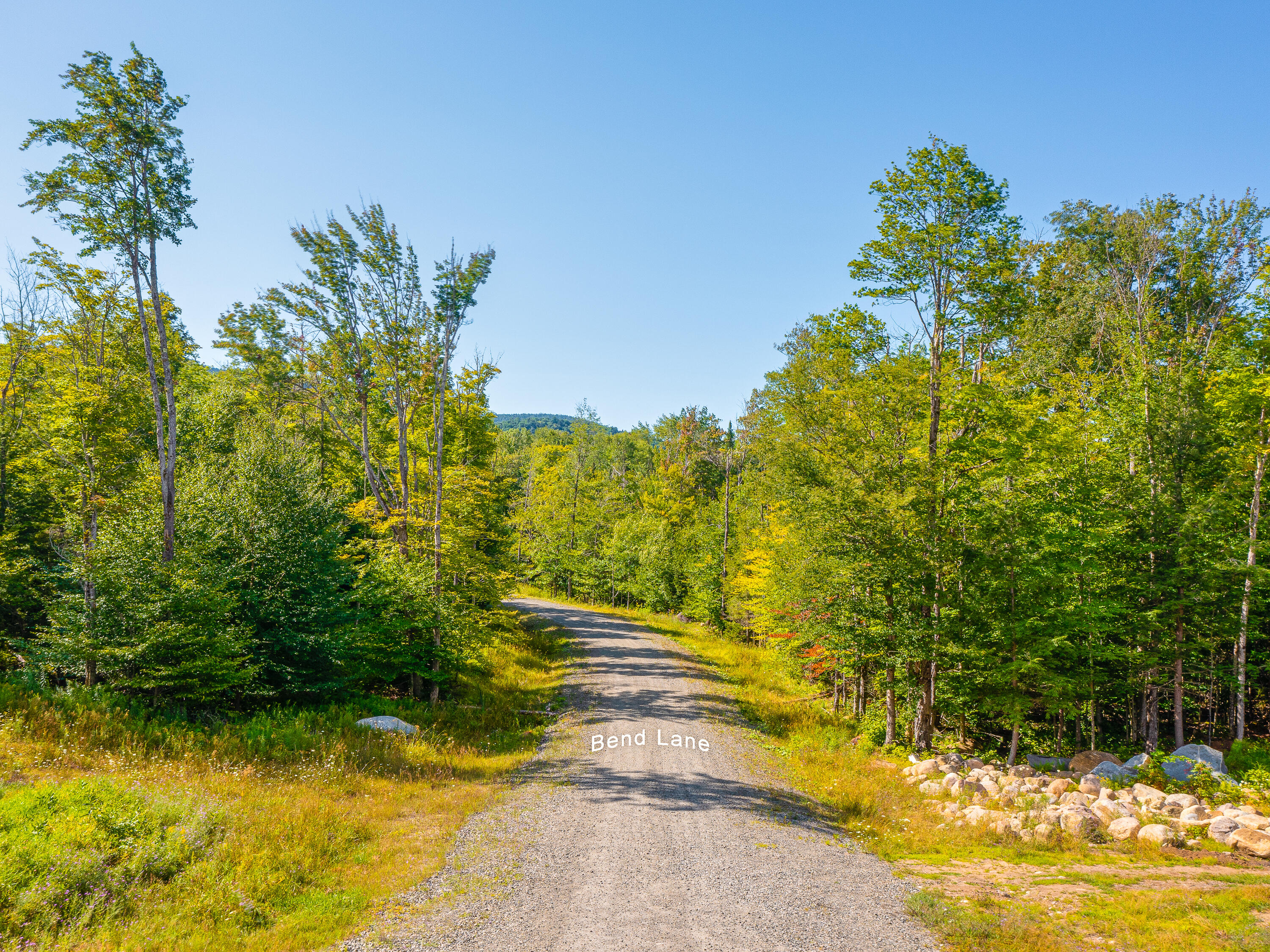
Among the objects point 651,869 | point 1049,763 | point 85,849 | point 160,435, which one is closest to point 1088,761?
point 1049,763

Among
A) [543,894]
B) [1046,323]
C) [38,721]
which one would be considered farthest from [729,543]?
[38,721]

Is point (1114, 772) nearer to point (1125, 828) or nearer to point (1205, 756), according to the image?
point (1205, 756)

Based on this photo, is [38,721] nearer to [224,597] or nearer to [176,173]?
[224,597]

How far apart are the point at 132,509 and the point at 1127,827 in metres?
25.4

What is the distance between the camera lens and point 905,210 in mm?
15367

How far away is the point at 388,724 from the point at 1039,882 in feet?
46.6

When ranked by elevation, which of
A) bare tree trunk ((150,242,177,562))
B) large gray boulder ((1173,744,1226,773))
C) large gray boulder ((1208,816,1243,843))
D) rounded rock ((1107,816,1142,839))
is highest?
Answer: bare tree trunk ((150,242,177,562))

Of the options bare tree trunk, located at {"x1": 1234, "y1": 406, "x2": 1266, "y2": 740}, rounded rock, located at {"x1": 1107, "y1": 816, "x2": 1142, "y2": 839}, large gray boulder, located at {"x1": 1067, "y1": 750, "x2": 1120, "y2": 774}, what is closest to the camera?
rounded rock, located at {"x1": 1107, "y1": 816, "x2": 1142, "y2": 839}

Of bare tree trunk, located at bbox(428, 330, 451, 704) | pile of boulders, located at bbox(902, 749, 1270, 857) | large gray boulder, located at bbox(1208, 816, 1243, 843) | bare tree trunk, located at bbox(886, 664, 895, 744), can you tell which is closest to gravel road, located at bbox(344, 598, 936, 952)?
pile of boulders, located at bbox(902, 749, 1270, 857)

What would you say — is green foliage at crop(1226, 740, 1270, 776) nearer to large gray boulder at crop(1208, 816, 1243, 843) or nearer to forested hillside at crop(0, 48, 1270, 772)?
forested hillside at crop(0, 48, 1270, 772)

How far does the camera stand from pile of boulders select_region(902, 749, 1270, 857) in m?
9.94

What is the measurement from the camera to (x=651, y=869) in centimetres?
859

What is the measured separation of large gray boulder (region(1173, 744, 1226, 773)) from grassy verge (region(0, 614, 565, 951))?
16.0 meters

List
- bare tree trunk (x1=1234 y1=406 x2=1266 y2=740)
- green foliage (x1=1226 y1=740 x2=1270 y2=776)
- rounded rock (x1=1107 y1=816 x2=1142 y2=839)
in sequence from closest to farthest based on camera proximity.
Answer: rounded rock (x1=1107 y1=816 x2=1142 y2=839) → green foliage (x1=1226 y1=740 x2=1270 y2=776) → bare tree trunk (x1=1234 y1=406 x2=1266 y2=740)
